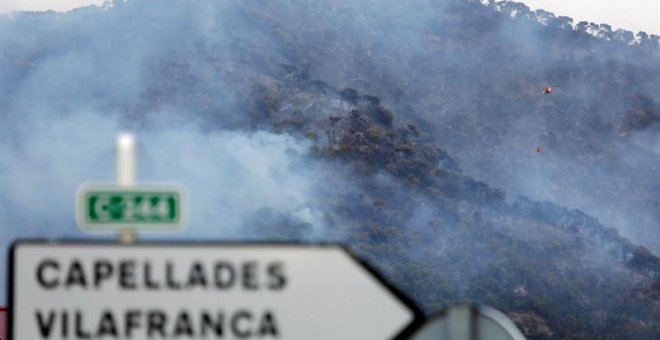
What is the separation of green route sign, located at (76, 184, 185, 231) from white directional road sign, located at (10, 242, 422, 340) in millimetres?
76

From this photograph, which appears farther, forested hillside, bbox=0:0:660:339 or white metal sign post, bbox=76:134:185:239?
forested hillside, bbox=0:0:660:339

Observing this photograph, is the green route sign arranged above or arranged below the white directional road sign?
above

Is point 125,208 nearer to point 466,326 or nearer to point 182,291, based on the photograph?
point 182,291

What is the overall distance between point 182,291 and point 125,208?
27cm

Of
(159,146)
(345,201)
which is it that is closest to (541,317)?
(345,201)

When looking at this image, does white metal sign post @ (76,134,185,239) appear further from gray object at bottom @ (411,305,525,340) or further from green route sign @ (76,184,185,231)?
gray object at bottom @ (411,305,525,340)

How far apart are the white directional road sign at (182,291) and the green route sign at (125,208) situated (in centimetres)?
8

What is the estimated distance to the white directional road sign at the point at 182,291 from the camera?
16.4 ft

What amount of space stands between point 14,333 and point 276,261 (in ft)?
2.32

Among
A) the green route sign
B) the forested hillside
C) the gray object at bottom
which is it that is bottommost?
the gray object at bottom

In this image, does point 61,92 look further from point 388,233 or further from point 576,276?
point 576,276

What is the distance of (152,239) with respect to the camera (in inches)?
198

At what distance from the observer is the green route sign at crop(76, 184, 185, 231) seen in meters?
5.04

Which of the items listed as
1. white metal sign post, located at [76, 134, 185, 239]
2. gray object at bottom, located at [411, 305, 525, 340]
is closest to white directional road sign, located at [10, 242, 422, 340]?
white metal sign post, located at [76, 134, 185, 239]
